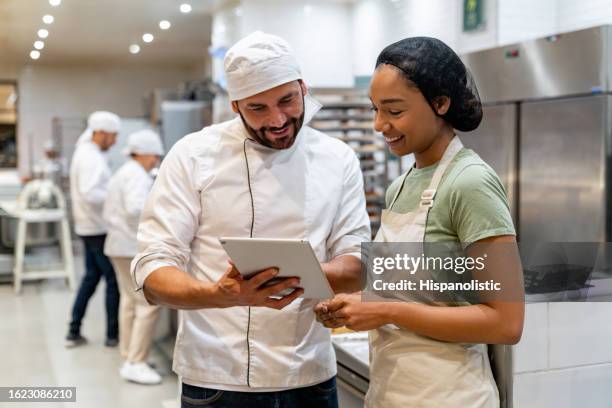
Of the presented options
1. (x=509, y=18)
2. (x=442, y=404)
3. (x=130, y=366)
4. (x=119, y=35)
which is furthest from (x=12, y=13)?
(x=442, y=404)

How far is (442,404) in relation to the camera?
1.35 metres

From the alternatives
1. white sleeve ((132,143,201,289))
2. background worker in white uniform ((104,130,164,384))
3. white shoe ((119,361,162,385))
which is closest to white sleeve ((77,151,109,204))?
A: background worker in white uniform ((104,130,164,384))

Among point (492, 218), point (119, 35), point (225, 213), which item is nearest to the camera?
point (492, 218)

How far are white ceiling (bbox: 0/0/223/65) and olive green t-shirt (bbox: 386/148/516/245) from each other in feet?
16.4

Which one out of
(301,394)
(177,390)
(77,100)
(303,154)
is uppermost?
(77,100)

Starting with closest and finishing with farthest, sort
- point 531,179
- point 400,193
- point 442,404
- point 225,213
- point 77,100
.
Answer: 1. point 442,404
2. point 400,193
3. point 225,213
4. point 531,179
5. point 77,100

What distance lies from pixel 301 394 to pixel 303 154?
1.84 feet

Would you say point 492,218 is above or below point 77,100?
below

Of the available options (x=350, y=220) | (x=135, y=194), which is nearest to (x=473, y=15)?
(x=135, y=194)

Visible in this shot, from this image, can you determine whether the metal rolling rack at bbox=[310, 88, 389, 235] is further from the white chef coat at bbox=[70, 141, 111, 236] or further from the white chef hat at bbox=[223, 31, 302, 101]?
the white chef hat at bbox=[223, 31, 302, 101]

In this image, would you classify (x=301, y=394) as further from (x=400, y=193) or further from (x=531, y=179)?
(x=531, y=179)

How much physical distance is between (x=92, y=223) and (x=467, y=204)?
173 inches

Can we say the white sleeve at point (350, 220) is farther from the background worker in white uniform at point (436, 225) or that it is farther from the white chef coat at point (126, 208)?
the white chef coat at point (126, 208)

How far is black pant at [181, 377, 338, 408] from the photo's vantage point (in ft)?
5.28
